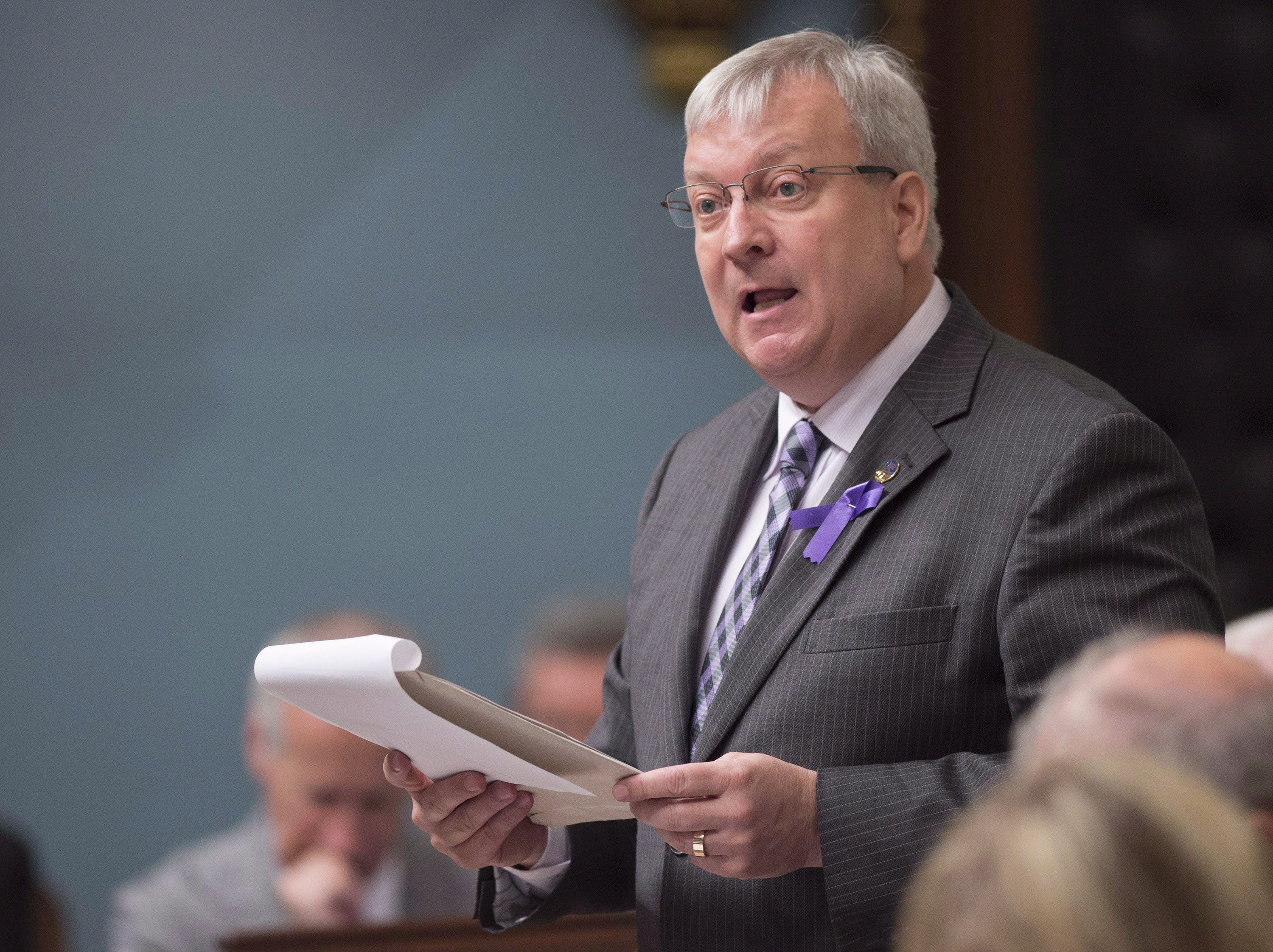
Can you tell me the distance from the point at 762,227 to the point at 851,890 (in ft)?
2.05

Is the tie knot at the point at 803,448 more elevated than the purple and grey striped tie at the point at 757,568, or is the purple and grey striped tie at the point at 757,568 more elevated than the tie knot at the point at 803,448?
the tie knot at the point at 803,448

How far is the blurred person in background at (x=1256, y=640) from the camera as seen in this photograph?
5.15ft

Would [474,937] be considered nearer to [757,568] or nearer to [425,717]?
[757,568]

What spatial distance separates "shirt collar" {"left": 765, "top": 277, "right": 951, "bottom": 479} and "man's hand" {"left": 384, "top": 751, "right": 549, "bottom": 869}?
18.3 inches

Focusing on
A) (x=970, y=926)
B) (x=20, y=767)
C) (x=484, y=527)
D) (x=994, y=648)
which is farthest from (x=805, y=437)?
(x=20, y=767)

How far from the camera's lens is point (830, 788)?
1.11m

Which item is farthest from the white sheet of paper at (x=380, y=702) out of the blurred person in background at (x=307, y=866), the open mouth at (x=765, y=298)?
the blurred person in background at (x=307, y=866)

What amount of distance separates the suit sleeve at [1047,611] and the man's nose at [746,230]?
14.6 inches

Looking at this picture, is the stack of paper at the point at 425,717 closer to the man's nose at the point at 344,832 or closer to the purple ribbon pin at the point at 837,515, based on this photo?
the purple ribbon pin at the point at 837,515

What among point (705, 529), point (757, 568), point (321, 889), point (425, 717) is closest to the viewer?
point (425, 717)

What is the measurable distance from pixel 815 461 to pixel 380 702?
52 centimetres

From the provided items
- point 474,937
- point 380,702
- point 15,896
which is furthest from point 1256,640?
point 15,896

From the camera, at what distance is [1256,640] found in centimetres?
161

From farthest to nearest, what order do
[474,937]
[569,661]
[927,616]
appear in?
[569,661], [474,937], [927,616]
